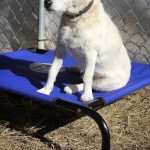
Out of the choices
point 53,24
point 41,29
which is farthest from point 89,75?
point 53,24

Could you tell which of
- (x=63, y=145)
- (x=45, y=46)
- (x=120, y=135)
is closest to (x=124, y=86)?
(x=120, y=135)

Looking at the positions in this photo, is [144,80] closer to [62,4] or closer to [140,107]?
[140,107]

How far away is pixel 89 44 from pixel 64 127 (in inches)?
23.6

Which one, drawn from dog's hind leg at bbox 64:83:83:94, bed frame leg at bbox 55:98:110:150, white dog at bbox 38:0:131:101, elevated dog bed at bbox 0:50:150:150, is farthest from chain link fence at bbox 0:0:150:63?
bed frame leg at bbox 55:98:110:150

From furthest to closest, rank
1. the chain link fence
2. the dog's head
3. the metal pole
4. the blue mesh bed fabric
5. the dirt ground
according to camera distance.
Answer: the metal pole
the chain link fence
the dirt ground
the blue mesh bed fabric
the dog's head

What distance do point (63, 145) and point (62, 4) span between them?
28.6 inches

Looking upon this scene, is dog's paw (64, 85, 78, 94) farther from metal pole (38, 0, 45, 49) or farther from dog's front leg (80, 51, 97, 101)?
metal pole (38, 0, 45, 49)

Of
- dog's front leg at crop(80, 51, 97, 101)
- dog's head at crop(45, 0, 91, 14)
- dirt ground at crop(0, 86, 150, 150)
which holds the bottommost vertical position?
dirt ground at crop(0, 86, 150, 150)

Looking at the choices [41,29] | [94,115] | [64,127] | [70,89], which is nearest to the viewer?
[94,115]

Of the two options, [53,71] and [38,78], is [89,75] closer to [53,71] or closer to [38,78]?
[53,71]

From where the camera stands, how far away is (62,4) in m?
1.79

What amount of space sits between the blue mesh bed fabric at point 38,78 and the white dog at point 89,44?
0.19 ft

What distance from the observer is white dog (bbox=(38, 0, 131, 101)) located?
185cm

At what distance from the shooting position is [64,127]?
7.32 feet
